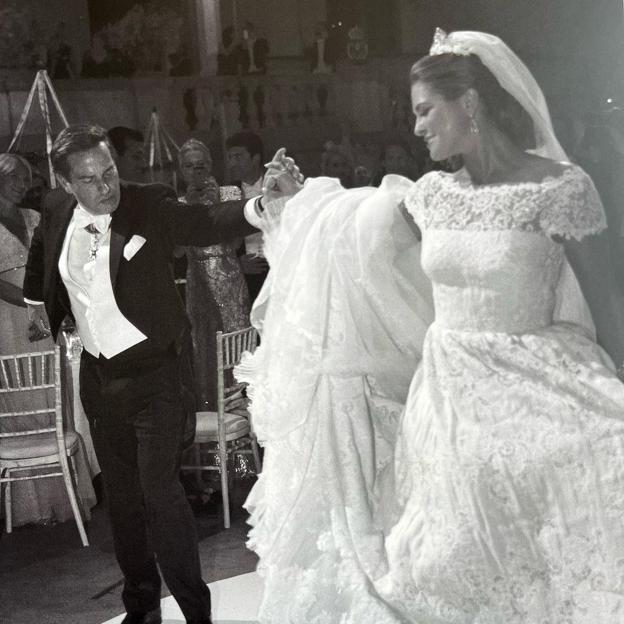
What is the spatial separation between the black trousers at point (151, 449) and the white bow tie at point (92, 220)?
1.26 feet

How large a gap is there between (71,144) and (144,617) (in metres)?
1.48

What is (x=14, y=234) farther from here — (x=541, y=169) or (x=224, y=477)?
(x=541, y=169)

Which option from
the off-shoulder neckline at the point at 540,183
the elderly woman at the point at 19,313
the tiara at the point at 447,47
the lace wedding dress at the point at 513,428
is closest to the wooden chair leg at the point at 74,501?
the elderly woman at the point at 19,313

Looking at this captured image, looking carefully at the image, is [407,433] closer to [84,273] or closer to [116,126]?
[84,273]

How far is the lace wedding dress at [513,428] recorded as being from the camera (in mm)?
2576

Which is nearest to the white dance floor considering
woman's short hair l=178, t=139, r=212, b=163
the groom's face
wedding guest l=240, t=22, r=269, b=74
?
the groom's face

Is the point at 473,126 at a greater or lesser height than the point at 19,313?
greater

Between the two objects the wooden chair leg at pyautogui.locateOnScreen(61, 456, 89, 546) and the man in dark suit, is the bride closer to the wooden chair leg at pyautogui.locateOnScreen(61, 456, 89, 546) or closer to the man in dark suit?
the man in dark suit

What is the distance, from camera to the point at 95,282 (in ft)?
10.6

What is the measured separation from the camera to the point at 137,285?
3270 millimetres

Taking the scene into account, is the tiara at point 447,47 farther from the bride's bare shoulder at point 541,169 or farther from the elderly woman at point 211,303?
the elderly woman at point 211,303

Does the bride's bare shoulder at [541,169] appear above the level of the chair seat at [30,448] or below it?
above

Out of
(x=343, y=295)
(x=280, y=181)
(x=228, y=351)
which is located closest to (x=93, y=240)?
(x=280, y=181)

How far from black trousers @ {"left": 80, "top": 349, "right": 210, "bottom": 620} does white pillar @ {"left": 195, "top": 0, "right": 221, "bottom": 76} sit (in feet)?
4.29
